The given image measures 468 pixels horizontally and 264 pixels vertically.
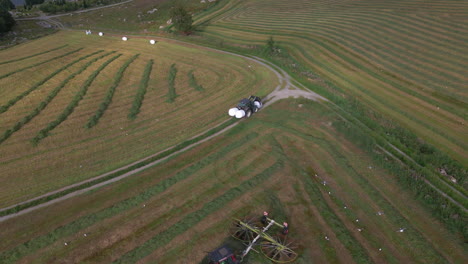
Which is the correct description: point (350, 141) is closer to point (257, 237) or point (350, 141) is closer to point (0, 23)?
point (257, 237)

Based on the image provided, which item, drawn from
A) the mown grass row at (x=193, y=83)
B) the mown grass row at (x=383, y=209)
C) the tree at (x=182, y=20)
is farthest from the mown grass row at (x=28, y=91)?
the mown grass row at (x=383, y=209)

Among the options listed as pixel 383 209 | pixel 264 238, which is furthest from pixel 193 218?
pixel 383 209

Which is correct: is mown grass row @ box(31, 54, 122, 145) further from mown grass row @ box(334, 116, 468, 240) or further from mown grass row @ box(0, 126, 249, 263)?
mown grass row @ box(334, 116, 468, 240)

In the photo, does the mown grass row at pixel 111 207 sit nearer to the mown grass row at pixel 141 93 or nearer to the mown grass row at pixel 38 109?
the mown grass row at pixel 141 93

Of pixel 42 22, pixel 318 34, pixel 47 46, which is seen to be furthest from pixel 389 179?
pixel 42 22

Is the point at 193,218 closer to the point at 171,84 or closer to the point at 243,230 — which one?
the point at 243,230

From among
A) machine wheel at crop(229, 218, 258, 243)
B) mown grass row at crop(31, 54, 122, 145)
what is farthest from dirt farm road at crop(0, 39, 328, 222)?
machine wheel at crop(229, 218, 258, 243)

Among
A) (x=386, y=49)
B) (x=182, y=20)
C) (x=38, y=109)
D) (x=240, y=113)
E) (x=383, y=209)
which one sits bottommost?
(x=383, y=209)
